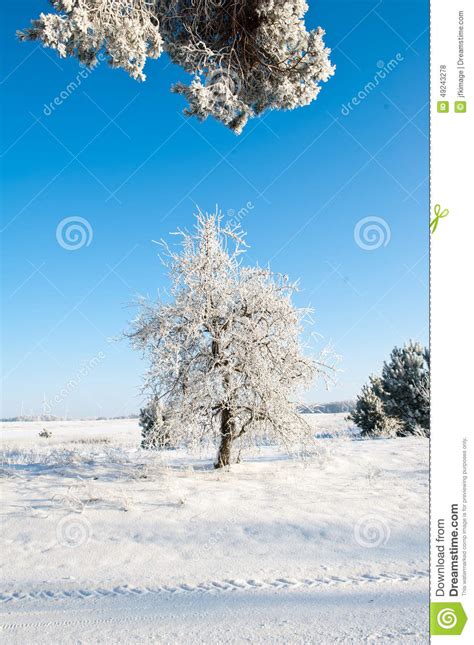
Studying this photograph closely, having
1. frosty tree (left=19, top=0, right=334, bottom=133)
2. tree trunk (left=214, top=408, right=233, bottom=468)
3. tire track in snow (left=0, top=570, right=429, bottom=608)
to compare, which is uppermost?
frosty tree (left=19, top=0, right=334, bottom=133)

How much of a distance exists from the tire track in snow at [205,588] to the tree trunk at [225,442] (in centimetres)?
546

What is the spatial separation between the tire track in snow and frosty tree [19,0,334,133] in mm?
7148

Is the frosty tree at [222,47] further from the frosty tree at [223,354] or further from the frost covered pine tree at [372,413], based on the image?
the frost covered pine tree at [372,413]

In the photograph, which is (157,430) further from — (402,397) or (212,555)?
(402,397)

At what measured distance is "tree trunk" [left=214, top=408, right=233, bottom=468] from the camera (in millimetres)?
10352

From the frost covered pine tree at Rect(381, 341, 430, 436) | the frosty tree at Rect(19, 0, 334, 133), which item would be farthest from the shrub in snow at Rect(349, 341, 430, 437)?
the frosty tree at Rect(19, 0, 334, 133)

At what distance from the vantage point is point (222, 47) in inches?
353

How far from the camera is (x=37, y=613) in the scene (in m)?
4.31

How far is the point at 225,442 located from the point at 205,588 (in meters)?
5.76

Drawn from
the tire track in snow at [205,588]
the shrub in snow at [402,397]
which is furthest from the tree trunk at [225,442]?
the shrub in snow at [402,397]

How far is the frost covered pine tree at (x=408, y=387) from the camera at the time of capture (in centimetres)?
2153
